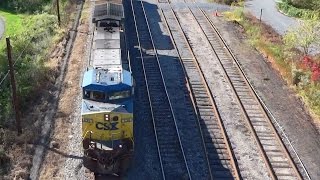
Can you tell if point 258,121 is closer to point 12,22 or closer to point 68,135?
point 68,135

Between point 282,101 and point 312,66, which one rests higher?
point 312,66

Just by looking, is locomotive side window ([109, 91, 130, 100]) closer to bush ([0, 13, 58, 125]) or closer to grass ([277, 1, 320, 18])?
bush ([0, 13, 58, 125])

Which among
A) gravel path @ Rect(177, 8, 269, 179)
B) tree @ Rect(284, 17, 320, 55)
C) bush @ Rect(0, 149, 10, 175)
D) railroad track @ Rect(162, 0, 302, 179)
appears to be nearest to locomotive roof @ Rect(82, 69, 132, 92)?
bush @ Rect(0, 149, 10, 175)

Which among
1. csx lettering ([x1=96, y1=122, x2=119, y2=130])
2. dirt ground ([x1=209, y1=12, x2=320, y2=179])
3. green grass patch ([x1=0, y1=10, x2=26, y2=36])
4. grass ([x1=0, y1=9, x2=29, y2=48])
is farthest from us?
green grass patch ([x1=0, y1=10, x2=26, y2=36])

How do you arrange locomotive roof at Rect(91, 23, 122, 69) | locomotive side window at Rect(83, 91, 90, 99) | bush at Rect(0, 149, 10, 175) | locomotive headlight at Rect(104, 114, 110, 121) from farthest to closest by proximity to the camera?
locomotive roof at Rect(91, 23, 122, 69), bush at Rect(0, 149, 10, 175), locomotive side window at Rect(83, 91, 90, 99), locomotive headlight at Rect(104, 114, 110, 121)

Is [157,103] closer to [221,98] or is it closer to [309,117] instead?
[221,98]

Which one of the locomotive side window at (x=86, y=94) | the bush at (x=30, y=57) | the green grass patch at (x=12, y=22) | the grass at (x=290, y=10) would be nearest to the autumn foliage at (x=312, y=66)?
the grass at (x=290, y=10)

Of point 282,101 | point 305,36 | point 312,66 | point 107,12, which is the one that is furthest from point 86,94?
point 305,36

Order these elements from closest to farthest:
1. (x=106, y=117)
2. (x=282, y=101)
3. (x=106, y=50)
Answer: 1. (x=106, y=117)
2. (x=106, y=50)
3. (x=282, y=101)
